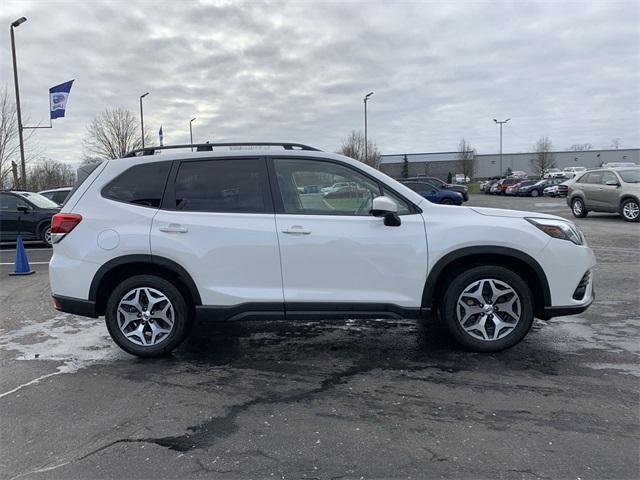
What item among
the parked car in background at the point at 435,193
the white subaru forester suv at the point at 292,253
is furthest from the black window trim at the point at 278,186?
the parked car in background at the point at 435,193

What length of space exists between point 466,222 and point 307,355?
1.91 meters

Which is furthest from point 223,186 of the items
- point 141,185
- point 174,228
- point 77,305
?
point 77,305

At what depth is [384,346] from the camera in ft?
16.0

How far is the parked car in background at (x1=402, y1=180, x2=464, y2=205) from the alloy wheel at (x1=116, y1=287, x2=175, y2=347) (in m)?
19.9

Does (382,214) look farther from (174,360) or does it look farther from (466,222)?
(174,360)

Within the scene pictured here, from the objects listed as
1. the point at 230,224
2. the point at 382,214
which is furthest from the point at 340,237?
the point at 230,224

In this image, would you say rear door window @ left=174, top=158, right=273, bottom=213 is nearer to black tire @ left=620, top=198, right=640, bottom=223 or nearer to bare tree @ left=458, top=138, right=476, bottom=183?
black tire @ left=620, top=198, right=640, bottom=223

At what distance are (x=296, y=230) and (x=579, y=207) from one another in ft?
52.2

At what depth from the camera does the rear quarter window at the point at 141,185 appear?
179 inches

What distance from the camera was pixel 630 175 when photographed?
15711 millimetres

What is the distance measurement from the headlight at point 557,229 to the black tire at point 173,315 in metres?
3.26

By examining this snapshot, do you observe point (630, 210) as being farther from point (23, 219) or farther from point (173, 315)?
point (23, 219)

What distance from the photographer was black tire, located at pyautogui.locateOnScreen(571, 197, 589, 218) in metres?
17.1

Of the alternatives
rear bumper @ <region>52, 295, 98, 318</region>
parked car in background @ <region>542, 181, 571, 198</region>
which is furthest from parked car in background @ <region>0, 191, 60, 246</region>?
parked car in background @ <region>542, 181, 571, 198</region>
